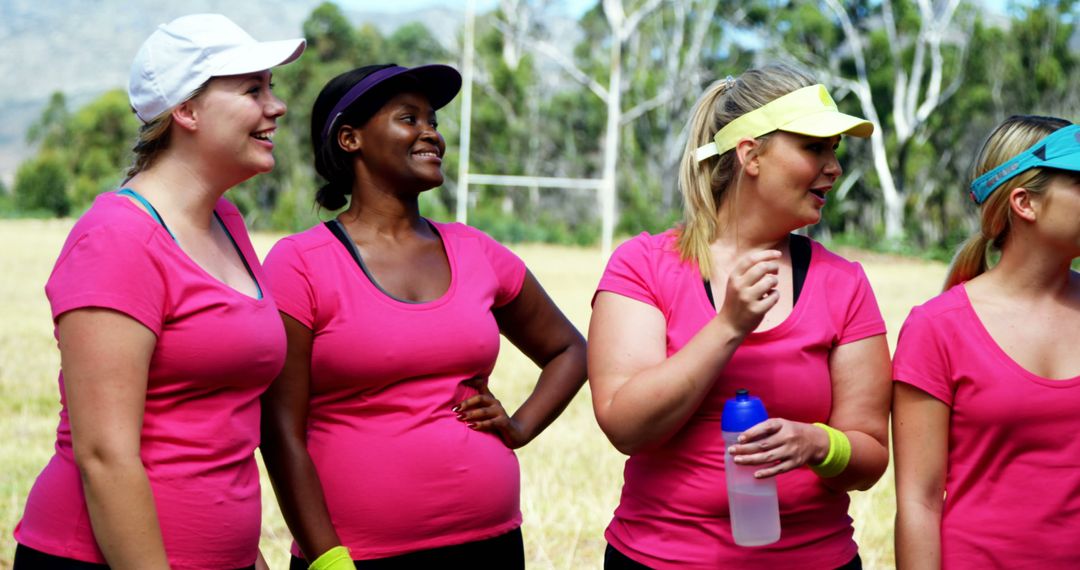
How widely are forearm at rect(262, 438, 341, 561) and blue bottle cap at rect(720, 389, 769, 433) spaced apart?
1026 mm

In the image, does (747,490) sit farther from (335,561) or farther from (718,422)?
(335,561)

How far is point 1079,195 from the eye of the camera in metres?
2.84

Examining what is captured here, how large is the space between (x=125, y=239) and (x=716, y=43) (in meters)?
43.6

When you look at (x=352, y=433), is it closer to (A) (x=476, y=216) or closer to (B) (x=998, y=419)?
(B) (x=998, y=419)

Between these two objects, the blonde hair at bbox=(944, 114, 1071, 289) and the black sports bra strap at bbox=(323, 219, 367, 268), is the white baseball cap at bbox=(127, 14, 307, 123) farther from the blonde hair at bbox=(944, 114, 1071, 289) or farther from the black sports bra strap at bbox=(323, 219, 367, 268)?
the blonde hair at bbox=(944, 114, 1071, 289)

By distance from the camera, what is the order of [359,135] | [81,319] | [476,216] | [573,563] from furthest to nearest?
[476,216] < [573,563] < [359,135] < [81,319]

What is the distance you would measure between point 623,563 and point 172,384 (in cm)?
110

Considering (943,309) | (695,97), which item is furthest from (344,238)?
(695,97)

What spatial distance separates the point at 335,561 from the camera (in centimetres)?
298

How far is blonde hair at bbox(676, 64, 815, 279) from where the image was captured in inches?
116

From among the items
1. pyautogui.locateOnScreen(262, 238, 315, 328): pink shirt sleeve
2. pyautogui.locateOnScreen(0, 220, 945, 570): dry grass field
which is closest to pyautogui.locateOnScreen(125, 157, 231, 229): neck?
pyautogui.locateOnScreen(262, 238, 315, 328): pink shirt sleeve

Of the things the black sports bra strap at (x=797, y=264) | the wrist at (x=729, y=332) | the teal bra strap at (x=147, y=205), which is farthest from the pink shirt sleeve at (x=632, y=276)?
the teal bra strap at (x=147, y=205)

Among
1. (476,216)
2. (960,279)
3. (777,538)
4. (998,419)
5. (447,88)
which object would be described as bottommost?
(476,216)

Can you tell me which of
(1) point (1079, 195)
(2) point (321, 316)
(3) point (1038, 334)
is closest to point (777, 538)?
(3) point (1038, 334)
